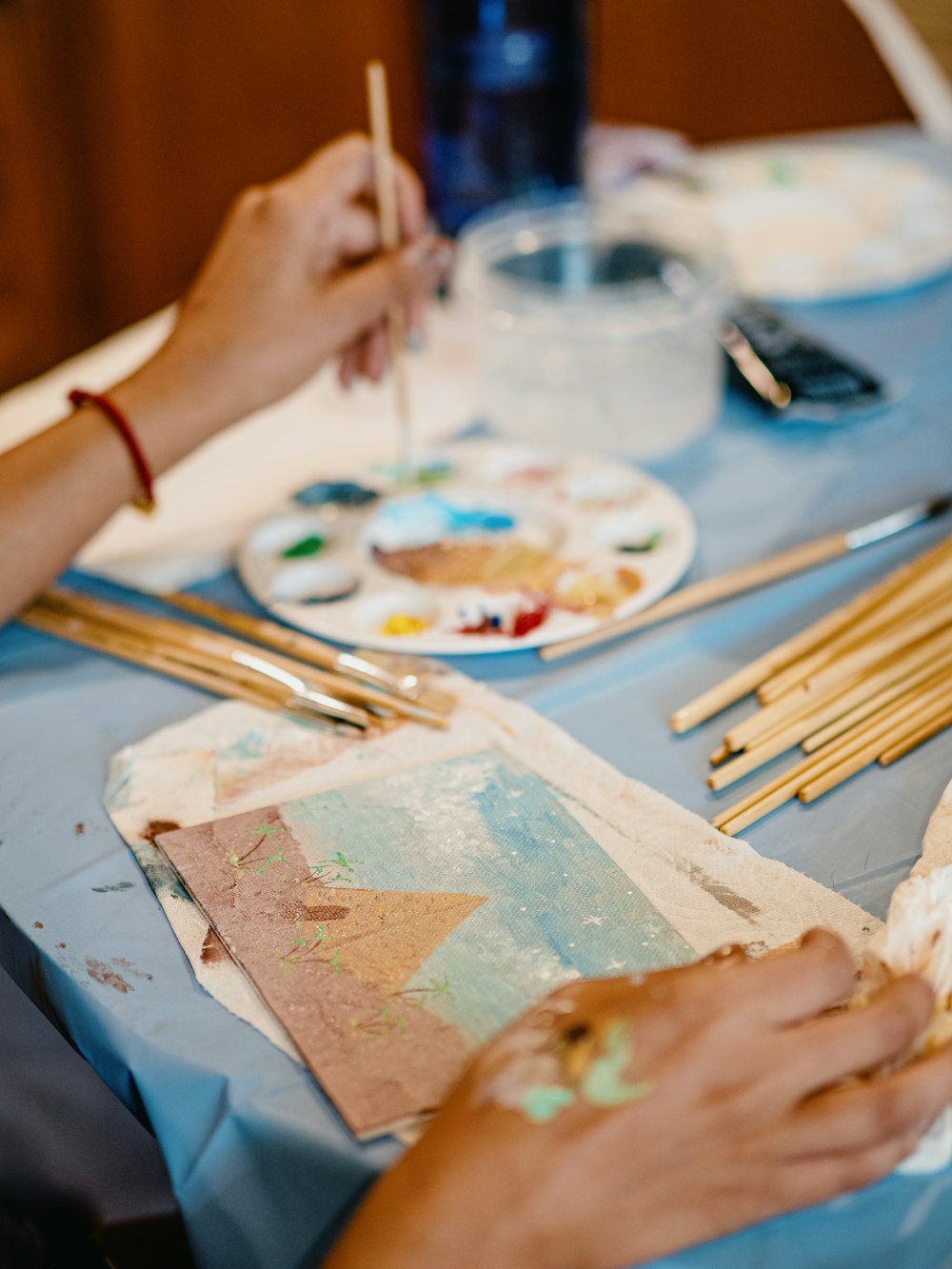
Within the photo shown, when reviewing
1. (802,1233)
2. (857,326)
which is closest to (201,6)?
(857,326)

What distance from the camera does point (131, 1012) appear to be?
1.51 feet

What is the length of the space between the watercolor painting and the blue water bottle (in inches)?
29.5

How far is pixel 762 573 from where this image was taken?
2.39 feet

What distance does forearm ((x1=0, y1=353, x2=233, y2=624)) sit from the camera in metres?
0.69

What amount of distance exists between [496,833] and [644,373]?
18.2 inches

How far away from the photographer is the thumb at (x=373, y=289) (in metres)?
0.80

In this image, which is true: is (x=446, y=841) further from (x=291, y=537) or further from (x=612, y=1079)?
(x=291, y=537)

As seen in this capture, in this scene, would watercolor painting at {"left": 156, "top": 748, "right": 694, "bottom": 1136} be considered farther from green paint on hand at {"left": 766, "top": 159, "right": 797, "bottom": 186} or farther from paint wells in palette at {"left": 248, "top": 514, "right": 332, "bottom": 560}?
green paint on hand at {"left": 766, "top": 159, "right": 797, "bottom": 186}

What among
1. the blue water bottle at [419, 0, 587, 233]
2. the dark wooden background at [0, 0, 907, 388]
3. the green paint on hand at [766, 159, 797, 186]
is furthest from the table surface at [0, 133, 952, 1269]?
the dark wooden background at [0, 0, 907, 388]

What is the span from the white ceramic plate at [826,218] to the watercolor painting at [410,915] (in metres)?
0.73

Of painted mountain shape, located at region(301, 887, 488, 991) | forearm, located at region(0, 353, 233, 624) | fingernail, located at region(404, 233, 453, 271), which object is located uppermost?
fingernail, located at region(404, 233, 453, 271)

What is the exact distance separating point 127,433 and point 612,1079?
1.70 ft

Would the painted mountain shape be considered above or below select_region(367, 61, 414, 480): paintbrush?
below

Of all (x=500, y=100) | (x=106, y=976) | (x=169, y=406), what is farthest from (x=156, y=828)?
(x=500, y=100)
